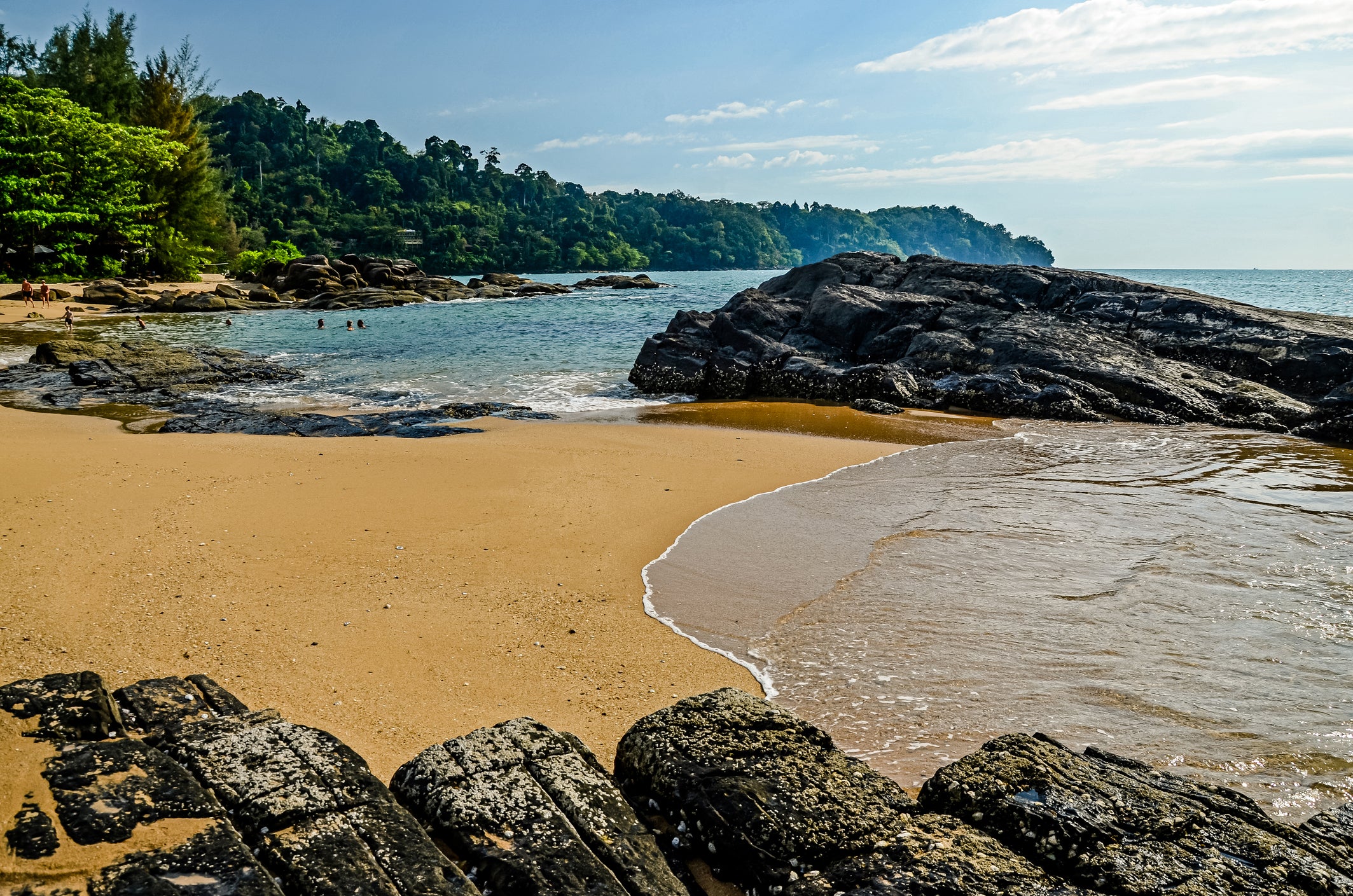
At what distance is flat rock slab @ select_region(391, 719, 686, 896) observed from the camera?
2.51m

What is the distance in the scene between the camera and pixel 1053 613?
5.68 m

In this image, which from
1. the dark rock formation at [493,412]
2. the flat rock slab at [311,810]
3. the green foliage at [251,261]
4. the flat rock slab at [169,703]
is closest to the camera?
the flat rock slab at [311,810]

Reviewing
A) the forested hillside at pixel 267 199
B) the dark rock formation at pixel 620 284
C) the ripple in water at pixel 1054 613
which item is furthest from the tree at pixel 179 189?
the ripple in water at pixel 1054 613

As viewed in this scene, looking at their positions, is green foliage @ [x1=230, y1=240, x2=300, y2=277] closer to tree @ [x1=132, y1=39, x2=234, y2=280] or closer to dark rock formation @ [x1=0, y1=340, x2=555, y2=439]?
tree @ [x1=132, y1=39, x2=234, y2=280]

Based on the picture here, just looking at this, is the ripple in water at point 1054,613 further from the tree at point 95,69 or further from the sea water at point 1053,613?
the tree at point 95,69

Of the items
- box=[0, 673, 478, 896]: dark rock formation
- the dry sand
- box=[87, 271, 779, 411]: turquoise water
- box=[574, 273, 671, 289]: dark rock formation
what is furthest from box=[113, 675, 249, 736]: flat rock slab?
box=[574, 273, 671, 289]: dark rock formation

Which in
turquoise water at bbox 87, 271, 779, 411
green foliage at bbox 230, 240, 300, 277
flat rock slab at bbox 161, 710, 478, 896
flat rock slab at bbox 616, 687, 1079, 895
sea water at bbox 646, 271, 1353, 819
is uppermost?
green foliage at bbox 230, 240, 300, 277

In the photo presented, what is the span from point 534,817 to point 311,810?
28.7 inches

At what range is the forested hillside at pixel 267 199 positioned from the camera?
40.8 metres

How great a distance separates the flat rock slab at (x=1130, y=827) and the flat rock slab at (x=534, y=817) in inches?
46.6

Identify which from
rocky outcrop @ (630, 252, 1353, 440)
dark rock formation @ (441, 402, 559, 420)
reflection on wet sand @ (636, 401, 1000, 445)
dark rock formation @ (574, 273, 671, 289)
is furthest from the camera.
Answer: dark rock formation @ (574, 273, 671, 289)

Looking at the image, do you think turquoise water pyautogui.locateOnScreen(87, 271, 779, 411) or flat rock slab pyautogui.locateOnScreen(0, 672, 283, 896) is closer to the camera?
flat rock slab pyautogui.locateOnScreen(0, 672, 283, 896)

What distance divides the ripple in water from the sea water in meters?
0.02

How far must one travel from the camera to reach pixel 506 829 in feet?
8.70
